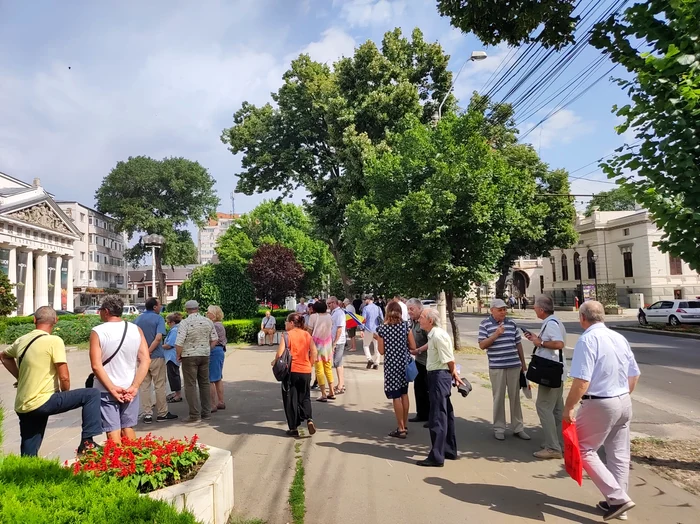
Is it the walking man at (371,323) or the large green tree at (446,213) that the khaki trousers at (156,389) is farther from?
the large green tree at (446,213)

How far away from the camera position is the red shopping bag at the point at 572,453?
3.95m

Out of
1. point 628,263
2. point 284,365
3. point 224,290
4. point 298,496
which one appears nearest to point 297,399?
point 284,365

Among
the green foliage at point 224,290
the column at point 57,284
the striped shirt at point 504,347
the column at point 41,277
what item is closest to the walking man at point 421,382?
the striped shirt at point 504,347

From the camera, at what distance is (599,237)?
47.8 meters

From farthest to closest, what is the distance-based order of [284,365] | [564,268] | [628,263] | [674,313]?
1. [564,268]
2. [628,263]
3. [674,313]
4. [284,365]

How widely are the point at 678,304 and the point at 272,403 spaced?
26288 millimetres

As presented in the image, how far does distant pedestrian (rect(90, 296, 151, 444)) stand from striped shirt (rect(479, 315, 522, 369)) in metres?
4.13

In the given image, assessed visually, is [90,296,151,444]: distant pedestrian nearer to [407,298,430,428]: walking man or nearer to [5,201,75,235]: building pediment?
[407,298,430,428]: walking man

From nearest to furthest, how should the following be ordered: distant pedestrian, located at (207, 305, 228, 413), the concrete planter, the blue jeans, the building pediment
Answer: the concrete planter, the blue jeans, distant pedestrian, located at (207, 305, 228, 413), the building pediment

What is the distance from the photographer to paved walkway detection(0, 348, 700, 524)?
13.6ft

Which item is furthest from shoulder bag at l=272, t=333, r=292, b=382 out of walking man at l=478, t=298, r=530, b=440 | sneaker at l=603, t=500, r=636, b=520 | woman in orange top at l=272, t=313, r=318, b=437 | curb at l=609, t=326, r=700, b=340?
curb at l=609, t=326, r=700, b=340

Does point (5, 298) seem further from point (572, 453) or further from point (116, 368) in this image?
point (572, 453)

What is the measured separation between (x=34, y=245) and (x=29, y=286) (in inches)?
168

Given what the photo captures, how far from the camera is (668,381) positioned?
11.1m
